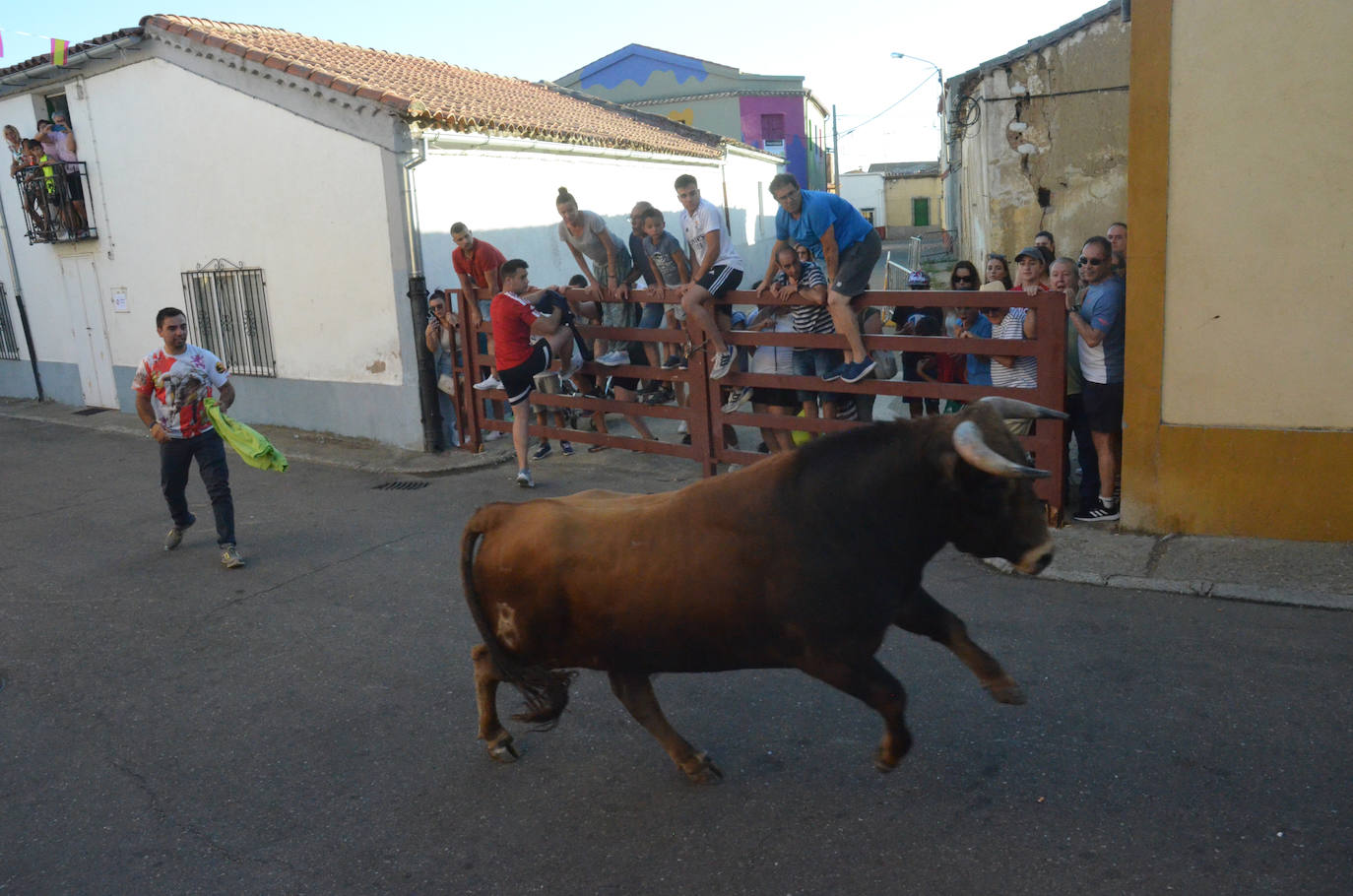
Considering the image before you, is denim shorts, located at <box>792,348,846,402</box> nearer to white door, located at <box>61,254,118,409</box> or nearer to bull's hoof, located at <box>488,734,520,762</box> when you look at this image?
bull's hoof, located at <box>488,734,520,762</box>

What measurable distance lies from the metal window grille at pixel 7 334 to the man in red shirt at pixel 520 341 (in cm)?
1196

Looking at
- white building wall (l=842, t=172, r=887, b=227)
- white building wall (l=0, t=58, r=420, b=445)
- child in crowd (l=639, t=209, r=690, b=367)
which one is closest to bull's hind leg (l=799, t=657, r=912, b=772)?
child in crowd (l=639, t=209, r=690, b=367)

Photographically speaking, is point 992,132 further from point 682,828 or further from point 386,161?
point 682,828

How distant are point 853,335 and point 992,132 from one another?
736 cm

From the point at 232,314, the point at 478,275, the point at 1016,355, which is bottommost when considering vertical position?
the point at 1016,355

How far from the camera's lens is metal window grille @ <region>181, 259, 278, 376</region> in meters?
12.2

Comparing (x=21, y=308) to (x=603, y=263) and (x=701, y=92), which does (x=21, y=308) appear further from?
(x=701, y=92)

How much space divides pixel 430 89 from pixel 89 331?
6.64 metres

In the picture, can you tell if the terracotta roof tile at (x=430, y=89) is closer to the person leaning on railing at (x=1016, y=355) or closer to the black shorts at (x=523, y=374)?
the black shorts at (x=523, y=374)

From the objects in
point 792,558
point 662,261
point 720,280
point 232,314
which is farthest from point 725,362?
point 232,314

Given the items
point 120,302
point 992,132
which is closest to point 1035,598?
point 992,132

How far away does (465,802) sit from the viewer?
3.91 metres

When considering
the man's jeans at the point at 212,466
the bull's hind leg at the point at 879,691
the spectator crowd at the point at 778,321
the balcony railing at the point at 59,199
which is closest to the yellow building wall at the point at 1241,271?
the spectator crowd at the point at 778,321

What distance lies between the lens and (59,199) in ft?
46.8
